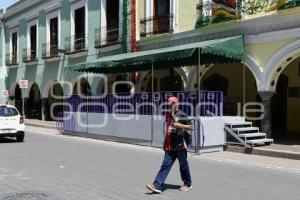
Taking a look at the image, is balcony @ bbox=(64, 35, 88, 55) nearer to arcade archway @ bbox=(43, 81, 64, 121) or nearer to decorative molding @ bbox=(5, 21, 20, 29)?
arcade archway @ bbox=(43, 81, 64, 121)

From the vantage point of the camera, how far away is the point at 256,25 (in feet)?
53.9

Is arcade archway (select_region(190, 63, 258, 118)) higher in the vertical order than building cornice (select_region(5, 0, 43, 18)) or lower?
lower

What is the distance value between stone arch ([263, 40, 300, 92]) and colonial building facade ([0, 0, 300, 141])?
0.03m

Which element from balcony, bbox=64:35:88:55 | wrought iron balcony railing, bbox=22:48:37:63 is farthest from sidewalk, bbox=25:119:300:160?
wrought iron balcony railing, bbox=22:48:37:63

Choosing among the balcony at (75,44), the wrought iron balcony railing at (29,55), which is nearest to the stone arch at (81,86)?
the balcony at (75,44)

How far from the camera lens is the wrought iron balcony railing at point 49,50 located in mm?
29844

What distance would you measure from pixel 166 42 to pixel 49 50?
40.7 feet

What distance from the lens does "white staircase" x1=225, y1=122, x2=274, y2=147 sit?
14.9 metres

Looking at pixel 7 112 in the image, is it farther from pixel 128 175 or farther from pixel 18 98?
pixel 18 98

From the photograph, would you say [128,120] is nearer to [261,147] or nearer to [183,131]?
[261,147]

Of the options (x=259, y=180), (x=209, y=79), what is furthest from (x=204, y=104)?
(x=209, y=79)

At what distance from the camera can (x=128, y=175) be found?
10297mm

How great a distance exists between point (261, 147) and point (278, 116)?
7065 millimetres

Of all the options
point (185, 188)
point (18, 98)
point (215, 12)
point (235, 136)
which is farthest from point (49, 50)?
point (185, 188)
